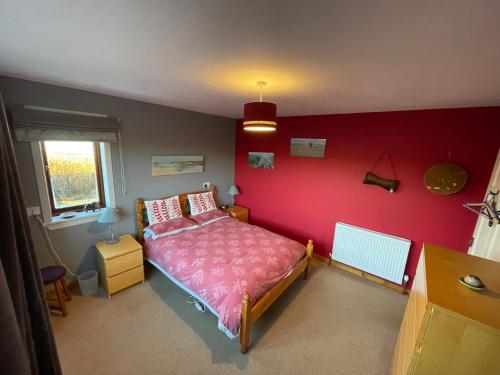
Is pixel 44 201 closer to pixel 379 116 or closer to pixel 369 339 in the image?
pixel 369 339

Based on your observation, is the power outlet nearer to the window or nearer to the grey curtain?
the window

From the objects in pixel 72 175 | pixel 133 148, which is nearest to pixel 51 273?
pixel 72 175

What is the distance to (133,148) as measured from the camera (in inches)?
113

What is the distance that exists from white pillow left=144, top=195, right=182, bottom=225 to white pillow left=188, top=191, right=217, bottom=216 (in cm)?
25

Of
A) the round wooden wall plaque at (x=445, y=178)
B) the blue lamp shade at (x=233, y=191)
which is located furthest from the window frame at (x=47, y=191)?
the round wooden wall plaque at (x=445, y=178)

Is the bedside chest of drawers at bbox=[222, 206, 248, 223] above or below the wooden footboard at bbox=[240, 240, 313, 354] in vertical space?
above

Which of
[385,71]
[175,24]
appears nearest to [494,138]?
[385,71]

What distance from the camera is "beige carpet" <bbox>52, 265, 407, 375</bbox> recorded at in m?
1.75

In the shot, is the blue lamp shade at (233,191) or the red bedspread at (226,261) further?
the blue lamp shade at (233,191)

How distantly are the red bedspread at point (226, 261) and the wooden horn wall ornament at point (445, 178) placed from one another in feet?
5.56

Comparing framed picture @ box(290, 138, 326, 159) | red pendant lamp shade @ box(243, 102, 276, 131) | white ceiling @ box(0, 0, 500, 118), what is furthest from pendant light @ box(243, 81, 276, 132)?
framed picture @ box(290, 138, 326, 159)

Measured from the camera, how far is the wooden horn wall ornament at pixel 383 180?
104 inches

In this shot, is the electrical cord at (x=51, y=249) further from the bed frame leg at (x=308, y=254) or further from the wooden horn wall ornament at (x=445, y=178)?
the wooden horn wall ornament at (x=445, y=178)

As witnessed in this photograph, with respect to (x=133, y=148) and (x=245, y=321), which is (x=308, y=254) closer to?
(x=245, y=321)
